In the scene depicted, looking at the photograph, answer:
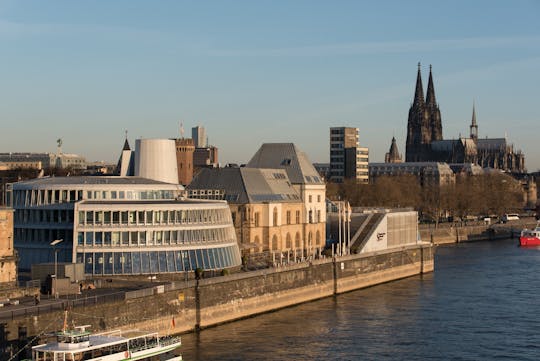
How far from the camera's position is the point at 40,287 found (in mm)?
71062

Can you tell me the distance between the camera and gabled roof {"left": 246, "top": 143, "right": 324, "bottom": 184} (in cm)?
12500

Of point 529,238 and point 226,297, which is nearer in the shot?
point 226,297

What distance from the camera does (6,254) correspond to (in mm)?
69125

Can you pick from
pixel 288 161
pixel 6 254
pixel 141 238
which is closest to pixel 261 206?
pixel 288 161

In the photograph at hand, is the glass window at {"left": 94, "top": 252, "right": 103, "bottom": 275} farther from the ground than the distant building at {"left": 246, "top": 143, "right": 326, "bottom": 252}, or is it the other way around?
the distant building at {"left": 246, "top": 143, "right": 326, "bottom": 252}

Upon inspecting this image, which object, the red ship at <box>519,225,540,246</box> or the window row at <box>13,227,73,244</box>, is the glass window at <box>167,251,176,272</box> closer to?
the window row at <box>13,227,73,244</box>

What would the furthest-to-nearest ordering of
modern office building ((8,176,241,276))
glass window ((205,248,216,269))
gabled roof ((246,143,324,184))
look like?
gabled roof ((246,143,324,184)), glass window ((205,248,216,269)), modern office building ((8,176,241,276))

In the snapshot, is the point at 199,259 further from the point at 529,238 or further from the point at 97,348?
the point at 529,238

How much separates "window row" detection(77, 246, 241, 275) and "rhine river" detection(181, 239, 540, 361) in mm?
7139

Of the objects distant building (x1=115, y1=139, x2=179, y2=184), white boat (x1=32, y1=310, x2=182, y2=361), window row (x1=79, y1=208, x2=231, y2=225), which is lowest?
white boat (x1=32, y1=310, x2=182, y2=361)

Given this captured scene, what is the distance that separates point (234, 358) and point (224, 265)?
2333 centimetres

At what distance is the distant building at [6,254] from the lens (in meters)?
Answer: 68.8

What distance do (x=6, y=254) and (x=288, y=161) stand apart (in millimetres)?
61614

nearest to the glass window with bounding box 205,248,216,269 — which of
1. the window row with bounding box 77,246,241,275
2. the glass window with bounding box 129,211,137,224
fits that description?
the window row with bounding box 77,246,241,275
